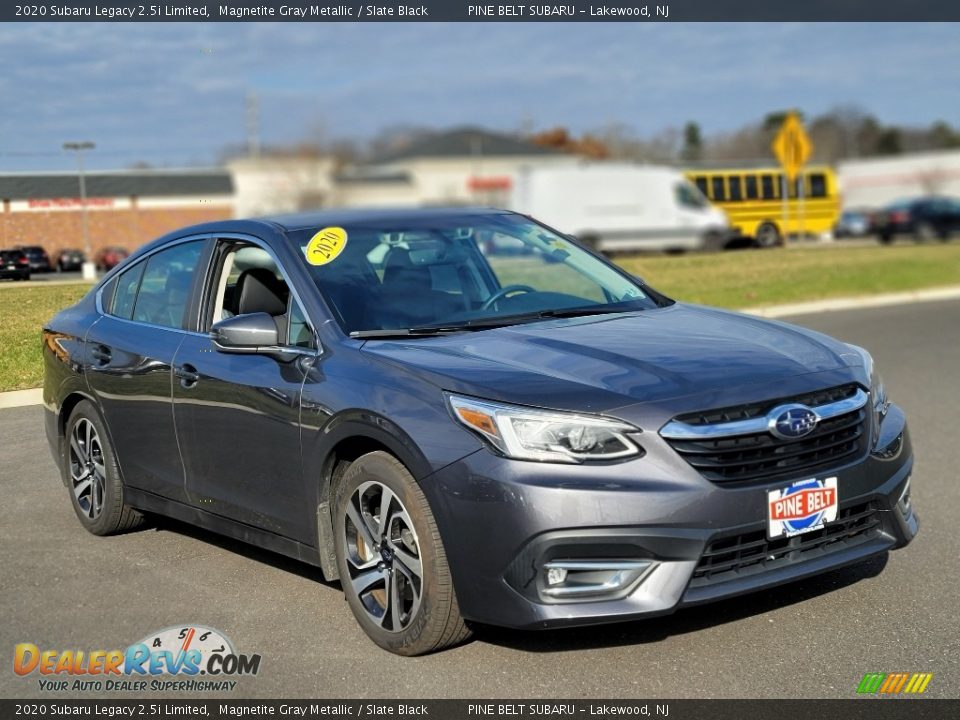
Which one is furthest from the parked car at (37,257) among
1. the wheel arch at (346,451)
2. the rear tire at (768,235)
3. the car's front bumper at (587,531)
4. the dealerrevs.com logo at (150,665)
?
the rear tire at (768,235)

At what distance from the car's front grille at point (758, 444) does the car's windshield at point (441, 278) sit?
132 centimetres

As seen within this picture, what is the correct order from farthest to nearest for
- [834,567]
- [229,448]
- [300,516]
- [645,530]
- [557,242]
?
[557,242] < [229,448] < [300,516] < [834,567] < [645,530]

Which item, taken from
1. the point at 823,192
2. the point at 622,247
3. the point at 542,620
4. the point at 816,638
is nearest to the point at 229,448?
the point at 542,620

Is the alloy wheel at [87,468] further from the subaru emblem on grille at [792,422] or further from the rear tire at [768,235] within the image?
the rear tire at [768,235]

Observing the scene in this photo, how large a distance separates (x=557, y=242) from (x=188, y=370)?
6.50 ft

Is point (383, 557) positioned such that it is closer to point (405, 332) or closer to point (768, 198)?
point (405, 332)

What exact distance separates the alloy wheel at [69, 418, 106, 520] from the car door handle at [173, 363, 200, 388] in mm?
1019

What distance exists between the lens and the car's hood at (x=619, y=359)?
4.27 metres

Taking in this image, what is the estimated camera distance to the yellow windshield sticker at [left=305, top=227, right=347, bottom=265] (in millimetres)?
5445

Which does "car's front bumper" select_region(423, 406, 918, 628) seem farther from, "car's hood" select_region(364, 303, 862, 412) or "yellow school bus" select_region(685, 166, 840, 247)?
"yellow school bus" select_region(685, 166, 840, 247)

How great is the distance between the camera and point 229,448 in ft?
17.6

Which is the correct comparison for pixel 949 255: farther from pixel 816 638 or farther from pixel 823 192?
pixel 816 638

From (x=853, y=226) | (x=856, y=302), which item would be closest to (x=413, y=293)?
(x=856, y=302)

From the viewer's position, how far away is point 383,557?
4.62 meters
